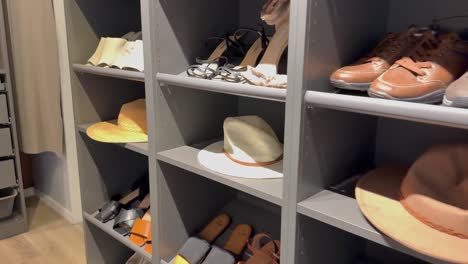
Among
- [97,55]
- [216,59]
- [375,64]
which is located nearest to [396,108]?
[375,64]

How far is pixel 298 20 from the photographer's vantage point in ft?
2.76

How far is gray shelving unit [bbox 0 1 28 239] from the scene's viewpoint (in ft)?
7.01

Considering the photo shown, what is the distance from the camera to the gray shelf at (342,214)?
801mm

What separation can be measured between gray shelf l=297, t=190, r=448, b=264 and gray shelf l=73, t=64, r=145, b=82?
739 mm

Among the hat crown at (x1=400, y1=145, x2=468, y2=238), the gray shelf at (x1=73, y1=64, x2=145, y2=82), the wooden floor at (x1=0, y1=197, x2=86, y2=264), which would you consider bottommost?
the wooden floor at (x1=0, y1=197, x2=86, y2=264)

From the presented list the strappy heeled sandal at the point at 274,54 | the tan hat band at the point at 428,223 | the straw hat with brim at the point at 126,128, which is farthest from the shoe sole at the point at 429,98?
the straw hat with brim at the point at 126,128

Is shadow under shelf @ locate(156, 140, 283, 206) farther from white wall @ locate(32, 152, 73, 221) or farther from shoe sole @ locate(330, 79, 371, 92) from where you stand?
white wall @ locate(32, 152, 73, 221)

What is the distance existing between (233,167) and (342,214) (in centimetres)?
41

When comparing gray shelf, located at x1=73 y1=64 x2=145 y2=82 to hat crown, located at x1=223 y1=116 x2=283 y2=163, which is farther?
gray shelf, located at x1=73 y1=64 x2=145 y2=82

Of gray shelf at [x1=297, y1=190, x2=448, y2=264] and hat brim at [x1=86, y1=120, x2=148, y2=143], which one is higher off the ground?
gray shelf at [x1=297, y1=190, x2=448, y2=264]

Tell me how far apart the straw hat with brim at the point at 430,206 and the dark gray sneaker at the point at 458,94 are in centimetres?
18

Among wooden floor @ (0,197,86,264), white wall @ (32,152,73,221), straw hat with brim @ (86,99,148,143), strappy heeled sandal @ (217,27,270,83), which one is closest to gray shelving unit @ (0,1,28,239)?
wooden floor @ (0,197,86,264)

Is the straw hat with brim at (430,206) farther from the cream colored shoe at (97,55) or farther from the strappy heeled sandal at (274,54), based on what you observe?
the cream colored shoe at (97,55)

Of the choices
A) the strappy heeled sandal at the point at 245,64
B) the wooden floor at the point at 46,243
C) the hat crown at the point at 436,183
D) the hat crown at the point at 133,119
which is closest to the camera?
the hat crown at the point at 436,183
